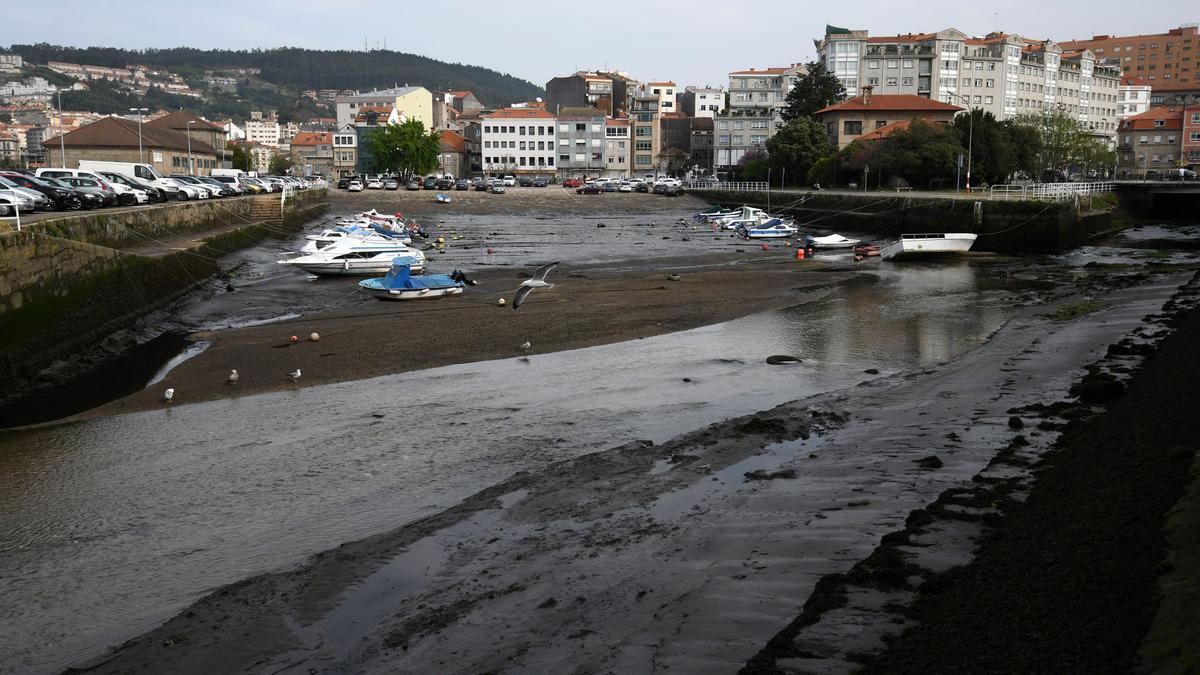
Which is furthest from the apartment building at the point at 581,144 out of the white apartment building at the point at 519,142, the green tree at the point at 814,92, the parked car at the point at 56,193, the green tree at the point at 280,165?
the parked car at the point at 56,193

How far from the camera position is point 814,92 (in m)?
107

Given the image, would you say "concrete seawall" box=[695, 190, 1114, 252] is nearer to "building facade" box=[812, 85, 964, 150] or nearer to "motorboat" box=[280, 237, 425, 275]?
"motorboat" box=[280, 237, 425, 275]

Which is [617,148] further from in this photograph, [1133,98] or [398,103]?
[1133,98]

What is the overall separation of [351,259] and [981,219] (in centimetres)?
2936

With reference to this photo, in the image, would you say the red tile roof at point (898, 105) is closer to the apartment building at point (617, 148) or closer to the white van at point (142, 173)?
the apartment building at point (617, 148)

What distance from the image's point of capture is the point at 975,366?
18141mm

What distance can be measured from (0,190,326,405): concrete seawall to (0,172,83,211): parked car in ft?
8.31

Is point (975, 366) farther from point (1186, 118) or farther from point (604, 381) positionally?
point (1186, 118)

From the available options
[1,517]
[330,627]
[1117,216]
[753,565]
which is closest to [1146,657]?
[753,565]

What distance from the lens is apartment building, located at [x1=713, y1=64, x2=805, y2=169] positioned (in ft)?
430

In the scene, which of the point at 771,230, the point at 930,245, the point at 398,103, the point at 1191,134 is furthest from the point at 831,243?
the point at 398,103

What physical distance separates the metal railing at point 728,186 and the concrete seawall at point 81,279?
59.6 m

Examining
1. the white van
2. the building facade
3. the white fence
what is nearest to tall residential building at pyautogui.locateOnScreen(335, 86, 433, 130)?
the building facade

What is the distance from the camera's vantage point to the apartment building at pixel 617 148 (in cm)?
14038
